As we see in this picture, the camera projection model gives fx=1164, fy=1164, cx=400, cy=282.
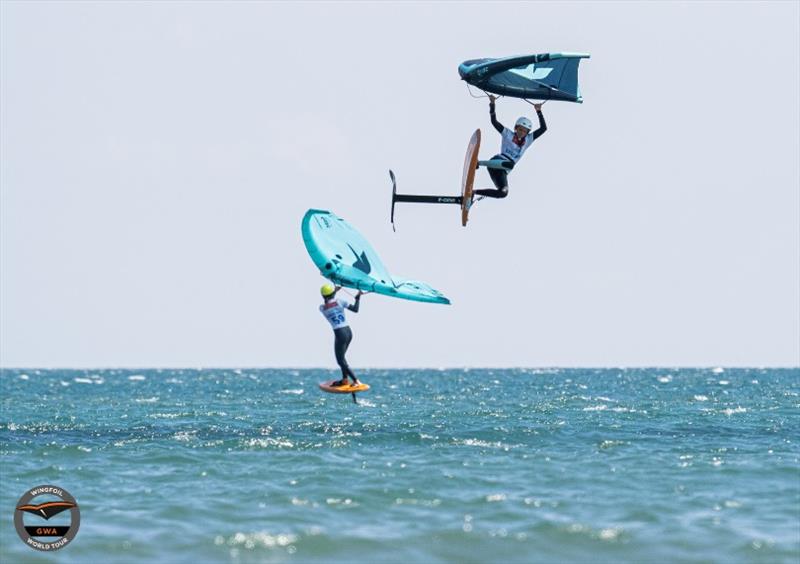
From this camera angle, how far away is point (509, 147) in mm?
25188

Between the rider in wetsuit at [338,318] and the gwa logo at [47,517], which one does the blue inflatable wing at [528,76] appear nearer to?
the rider in wetsuit at [338,318]

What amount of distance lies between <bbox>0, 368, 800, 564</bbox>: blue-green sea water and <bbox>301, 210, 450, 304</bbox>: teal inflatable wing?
12.6 feet

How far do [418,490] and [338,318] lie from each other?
14.5ft

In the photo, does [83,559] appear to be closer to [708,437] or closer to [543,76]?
[543,76]

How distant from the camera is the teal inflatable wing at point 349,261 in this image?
2427cm

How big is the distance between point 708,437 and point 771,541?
14732 millimetres

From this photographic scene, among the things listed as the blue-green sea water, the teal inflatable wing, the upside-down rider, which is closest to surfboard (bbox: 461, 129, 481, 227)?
the upside-down rider

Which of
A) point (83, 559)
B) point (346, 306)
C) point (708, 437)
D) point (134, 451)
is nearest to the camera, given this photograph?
point (83, 559)

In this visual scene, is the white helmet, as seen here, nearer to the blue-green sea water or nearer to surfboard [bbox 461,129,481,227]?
surfboard [bbox 461,129,481,227]

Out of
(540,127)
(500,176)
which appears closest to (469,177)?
(500,176)

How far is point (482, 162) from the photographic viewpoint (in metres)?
25.1

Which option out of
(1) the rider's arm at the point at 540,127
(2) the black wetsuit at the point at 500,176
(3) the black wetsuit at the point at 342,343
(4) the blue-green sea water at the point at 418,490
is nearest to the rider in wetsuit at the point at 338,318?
(3) the black wetsuit at the point at 342,343

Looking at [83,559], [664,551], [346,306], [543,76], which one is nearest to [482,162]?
[543,76]

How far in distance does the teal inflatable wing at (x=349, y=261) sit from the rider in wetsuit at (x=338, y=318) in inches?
13.3
